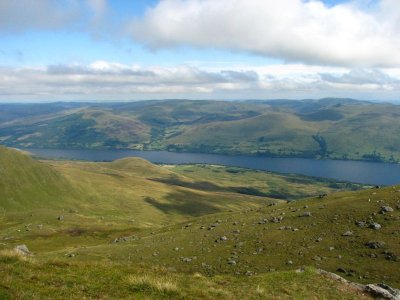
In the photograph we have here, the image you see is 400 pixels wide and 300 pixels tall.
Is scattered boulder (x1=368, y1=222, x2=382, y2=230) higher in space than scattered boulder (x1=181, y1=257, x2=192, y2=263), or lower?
higher

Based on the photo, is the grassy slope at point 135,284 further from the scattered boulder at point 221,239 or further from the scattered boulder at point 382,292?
the scattered boulder at point 221,239

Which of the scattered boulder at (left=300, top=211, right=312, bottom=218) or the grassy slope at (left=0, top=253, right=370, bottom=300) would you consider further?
the scattered boulder at (left=300, top=211, right=312, bottom=218)

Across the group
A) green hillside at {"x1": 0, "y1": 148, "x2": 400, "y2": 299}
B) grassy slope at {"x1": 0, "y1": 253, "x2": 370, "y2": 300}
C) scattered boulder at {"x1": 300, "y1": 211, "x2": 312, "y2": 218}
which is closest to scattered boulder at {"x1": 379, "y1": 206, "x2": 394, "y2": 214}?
green hillside at {"x1": 0, "y1": 148, "x2": 400, "y2": 299}

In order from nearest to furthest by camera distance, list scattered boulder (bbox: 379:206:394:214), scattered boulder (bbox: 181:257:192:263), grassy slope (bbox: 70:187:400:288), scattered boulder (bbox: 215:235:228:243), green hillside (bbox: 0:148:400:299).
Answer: green hillside (bbox: 0:148:400:299) → grassy slope (bbox: 70:187:400:288) → scattered boulder (bbox: 181:257:192:263) → scattered boulder (bbox: 379:206:394:214) → scattered boulder (bbox: 215:235:228:243)

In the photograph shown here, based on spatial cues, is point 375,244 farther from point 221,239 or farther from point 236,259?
point 221,239

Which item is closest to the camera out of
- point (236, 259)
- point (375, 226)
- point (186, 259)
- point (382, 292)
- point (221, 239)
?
point (382, 292)

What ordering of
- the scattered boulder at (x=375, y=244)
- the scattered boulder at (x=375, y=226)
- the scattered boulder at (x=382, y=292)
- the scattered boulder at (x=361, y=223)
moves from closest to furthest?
the scattered boulder at (x=382, y=292), the scattered boulder at (x=375, y=244), the scattered boulder at (x=375, y=226), the scattered boulder at (x=361, y=223)

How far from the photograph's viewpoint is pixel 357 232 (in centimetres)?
4859

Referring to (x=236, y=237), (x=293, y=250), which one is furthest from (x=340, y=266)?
(x=236, y=237)

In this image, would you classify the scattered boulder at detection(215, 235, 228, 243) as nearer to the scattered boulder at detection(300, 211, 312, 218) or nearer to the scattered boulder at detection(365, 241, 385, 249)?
the scattered boulder at detection(300, 211, 312, 218)

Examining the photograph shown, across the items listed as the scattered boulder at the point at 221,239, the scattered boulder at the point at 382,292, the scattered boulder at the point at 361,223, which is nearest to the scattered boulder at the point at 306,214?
the scattered boulder at the point at 361,223

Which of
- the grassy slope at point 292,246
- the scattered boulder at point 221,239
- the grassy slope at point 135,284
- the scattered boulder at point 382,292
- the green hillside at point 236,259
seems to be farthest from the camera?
the scattered boulder at point 221,239

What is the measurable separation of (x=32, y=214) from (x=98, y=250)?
79219 millimetres

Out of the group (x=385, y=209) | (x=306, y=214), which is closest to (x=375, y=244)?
(x=385, y=209)
